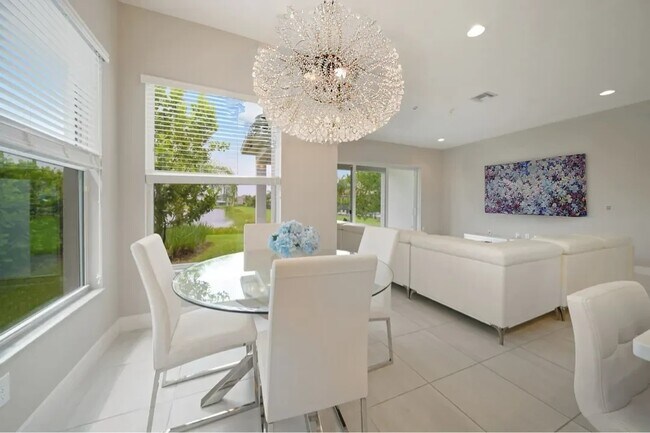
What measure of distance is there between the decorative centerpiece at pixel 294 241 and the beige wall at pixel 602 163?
566cm

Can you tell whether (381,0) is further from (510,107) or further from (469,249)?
(510,107)

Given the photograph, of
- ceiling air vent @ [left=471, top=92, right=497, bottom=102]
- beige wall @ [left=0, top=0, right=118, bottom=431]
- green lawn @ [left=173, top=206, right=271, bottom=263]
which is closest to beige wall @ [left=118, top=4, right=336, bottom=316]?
beige wall @ [left=0, top=0, right=118, bottom=431]

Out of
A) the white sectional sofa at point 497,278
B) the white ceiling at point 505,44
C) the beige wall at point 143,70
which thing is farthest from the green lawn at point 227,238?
the white sectional sofa at point 497,278

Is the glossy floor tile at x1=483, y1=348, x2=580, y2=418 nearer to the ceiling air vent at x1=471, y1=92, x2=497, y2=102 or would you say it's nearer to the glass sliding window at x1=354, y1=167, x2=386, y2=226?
the ceiling air vent at x1=471, y1=92, x2=497, y2=102

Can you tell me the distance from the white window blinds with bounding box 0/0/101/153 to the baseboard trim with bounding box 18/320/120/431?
1429mm

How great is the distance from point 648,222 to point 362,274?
5867 mm

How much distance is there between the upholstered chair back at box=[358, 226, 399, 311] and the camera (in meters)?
1.95

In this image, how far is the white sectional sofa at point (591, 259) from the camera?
7.95 ft

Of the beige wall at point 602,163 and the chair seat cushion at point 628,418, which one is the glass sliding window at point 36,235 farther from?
the beige wall at point 602,163

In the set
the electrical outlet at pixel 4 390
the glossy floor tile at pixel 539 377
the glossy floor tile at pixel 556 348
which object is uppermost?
the electrical outlet at pixel 4 390

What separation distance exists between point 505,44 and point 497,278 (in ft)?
7.84

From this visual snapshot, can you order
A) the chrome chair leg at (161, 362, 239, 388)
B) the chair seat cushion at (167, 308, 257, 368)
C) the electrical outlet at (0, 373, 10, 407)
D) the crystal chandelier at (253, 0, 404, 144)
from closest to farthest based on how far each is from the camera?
the electrical outlet at (0, 373, 10, 407) < the chair seat cushion at (167, 308, 257, 368) < the chrome chair leg at (161, 362, 239, 388) < the crystal chandelier at (253, 0, 404, 144)

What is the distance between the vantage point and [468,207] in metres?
6.62

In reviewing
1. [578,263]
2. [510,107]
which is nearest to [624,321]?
[578,263]
